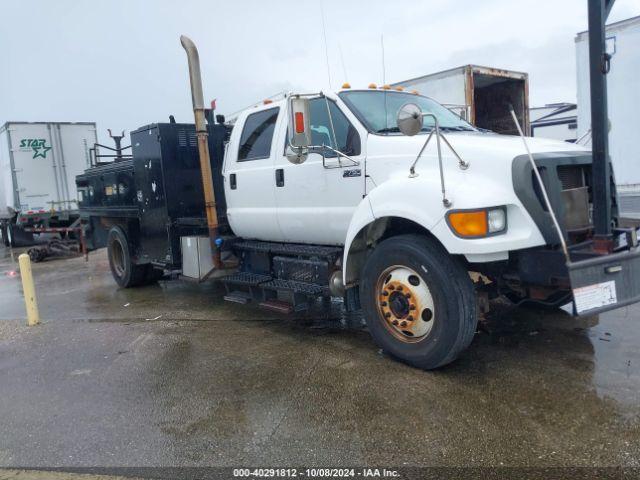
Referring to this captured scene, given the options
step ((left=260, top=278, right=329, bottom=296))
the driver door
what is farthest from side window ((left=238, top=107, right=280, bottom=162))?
step ((left=260, top=278, right=329, bottom=296))

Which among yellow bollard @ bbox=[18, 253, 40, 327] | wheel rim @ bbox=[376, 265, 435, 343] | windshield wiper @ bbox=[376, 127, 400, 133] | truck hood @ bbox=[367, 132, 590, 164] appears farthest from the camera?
yellow bollard @ bbox=[18, 253, 40, 327]

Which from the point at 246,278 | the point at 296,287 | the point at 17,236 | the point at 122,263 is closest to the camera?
the point at 296,287

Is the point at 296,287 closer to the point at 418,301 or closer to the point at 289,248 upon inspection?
the point at 289,248

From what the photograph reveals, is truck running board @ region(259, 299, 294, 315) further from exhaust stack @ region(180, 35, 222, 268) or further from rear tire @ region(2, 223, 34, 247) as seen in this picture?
rear tire @ region(2, 223, 34, 247)

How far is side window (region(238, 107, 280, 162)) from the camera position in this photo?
5.71 metres

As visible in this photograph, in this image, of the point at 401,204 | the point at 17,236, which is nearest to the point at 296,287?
the point at 401,204

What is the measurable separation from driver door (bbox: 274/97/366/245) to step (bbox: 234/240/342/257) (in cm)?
8

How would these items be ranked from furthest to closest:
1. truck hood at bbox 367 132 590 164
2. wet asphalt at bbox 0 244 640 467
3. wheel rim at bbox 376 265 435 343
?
wheel rim at bbox 376 265 435 343 → truck hood at bbox 367 132 590 164 → wet asphalt at bbox 0 244 640 467

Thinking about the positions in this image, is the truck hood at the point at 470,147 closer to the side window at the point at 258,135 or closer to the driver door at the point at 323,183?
the driver door at the point at 323,183

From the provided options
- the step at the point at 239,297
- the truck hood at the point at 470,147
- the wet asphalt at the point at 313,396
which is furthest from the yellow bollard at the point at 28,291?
the truck hood at the point at 470,147

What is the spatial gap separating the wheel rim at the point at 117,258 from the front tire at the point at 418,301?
5413mm

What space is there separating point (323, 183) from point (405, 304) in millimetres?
1446

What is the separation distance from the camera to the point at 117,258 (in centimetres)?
877

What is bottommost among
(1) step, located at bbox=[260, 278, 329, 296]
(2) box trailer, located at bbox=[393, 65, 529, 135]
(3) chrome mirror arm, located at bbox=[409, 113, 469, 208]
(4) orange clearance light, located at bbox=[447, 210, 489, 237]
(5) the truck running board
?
(5) the truck running board
